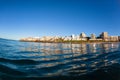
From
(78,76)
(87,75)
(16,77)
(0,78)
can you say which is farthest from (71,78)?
(0,78)

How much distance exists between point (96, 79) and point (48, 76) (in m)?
1.27

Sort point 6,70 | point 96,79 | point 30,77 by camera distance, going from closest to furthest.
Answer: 1. point 30,77
2. point 96,79
3. point 6,70

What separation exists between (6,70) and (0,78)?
779mm

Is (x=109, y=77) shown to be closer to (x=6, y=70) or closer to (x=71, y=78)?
(x=71, y=78)

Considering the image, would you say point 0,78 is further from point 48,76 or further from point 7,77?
point 48,76

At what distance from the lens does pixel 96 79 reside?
4090 mm

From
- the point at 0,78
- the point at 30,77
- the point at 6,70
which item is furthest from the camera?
the point at 6,70

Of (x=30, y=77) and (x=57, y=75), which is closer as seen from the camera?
(x=30, y=77)

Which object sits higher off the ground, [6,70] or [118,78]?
[6,70]

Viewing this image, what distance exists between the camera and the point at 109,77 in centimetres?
427

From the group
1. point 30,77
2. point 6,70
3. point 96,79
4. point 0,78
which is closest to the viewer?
point 0,78

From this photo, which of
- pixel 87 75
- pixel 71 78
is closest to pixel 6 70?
pixel 71 78

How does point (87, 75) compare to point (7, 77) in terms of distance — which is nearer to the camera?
point (7, 77)

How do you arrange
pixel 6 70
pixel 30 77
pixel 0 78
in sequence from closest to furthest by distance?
pixel 0 78 → pixel 30 77 → pixel 6 70
